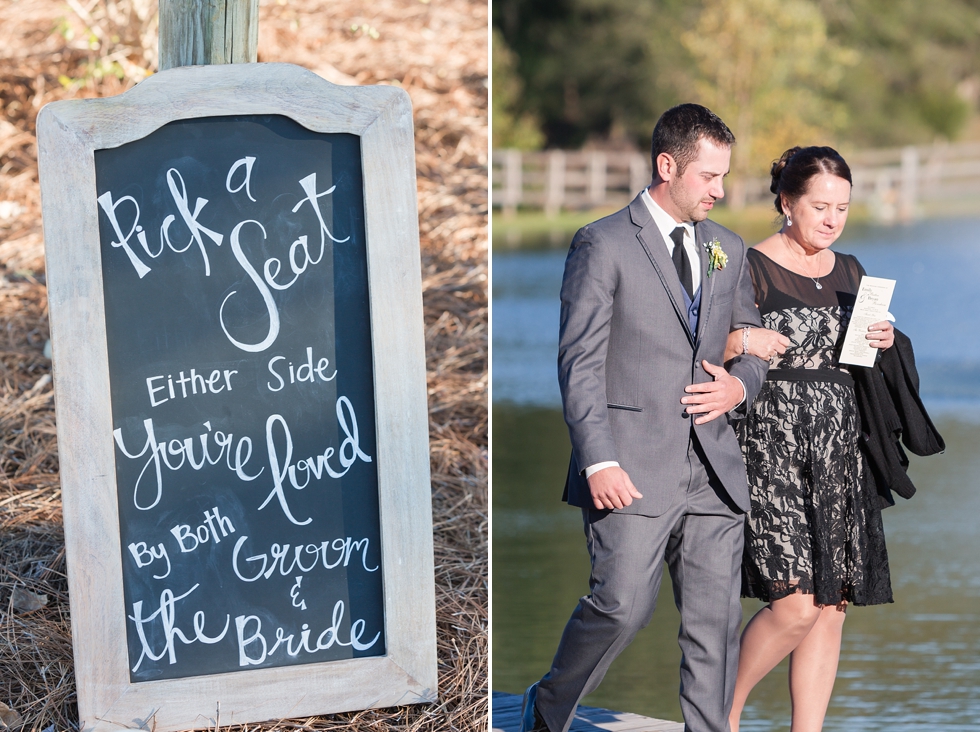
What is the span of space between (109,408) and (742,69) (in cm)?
3017

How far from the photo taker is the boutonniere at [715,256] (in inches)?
127

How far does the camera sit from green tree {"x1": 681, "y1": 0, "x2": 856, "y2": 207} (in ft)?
103

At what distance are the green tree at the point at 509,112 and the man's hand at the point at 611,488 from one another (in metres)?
27.9

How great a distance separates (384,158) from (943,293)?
44.2ft

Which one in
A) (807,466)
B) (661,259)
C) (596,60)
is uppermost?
(596,60)

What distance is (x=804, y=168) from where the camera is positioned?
3.41 metres

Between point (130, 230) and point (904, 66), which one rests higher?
point (904, 66)

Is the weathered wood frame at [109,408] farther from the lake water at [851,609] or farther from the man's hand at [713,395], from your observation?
the lake water at [851,609]

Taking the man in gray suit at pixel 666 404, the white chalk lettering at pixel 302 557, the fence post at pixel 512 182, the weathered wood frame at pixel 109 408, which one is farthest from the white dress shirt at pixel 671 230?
the fence post at pixel 512 182

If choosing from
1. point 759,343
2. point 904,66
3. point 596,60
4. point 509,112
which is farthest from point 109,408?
point 904,66

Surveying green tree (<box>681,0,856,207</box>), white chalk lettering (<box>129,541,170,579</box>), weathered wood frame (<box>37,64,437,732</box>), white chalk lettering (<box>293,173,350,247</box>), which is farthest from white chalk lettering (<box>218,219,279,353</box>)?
green tree (<box>681,0,856,207</box>)

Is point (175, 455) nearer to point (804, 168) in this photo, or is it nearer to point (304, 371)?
point (304, 371)

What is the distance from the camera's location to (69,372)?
10.5 ft

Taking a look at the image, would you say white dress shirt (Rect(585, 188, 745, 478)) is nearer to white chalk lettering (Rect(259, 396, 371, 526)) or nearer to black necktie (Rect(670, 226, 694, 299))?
black necktie (Rect(670, 226, 694, 299))
